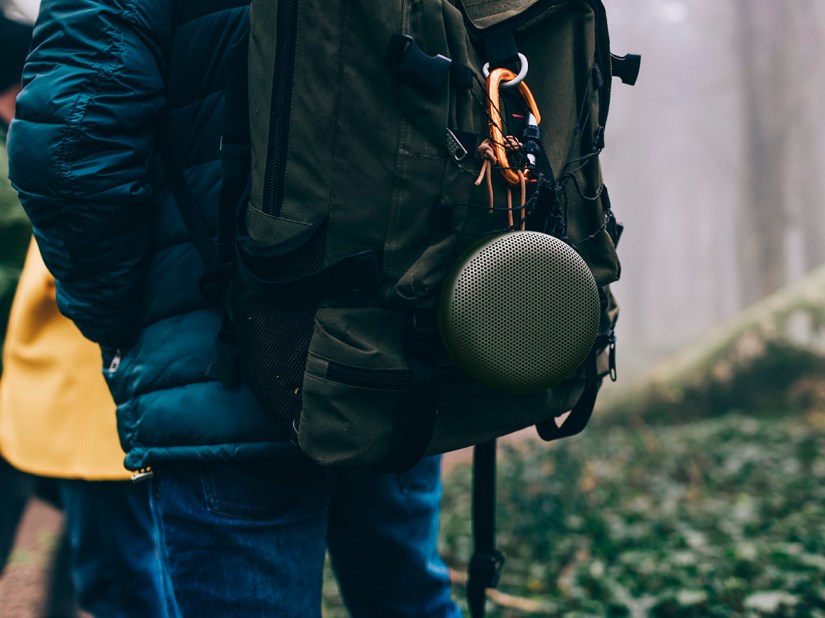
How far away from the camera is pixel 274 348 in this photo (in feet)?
3.95

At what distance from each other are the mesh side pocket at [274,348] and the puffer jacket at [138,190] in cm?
10

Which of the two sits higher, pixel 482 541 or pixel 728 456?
pixel 482 541

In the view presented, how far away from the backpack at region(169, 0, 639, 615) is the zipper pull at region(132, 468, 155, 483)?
0.82ft

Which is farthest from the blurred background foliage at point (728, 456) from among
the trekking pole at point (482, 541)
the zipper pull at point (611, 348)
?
the zipper pull at point (611, 348)

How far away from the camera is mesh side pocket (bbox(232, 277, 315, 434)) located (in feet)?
3.88

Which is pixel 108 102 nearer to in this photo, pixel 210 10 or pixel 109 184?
pixel 109 184

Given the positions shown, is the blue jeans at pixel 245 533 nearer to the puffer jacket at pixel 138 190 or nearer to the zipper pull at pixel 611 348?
the puffer jacket at pixel 138 190

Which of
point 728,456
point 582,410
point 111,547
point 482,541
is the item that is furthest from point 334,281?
point 728,456

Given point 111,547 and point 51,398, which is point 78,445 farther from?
point 111,547

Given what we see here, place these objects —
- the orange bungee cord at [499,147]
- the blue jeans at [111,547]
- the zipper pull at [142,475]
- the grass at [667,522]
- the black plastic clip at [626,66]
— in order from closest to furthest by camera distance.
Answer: the orange bungee cord at [499,147] → the zipper pull at [142,475] → the black plastic clip at [626,66] → the blue jeans at [111,547] → the grass at [667,522]

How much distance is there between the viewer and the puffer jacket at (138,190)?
1217 mm

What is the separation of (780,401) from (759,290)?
500cm

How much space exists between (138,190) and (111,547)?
134 centimetres

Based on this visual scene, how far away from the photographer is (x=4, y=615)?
3.35 metres
